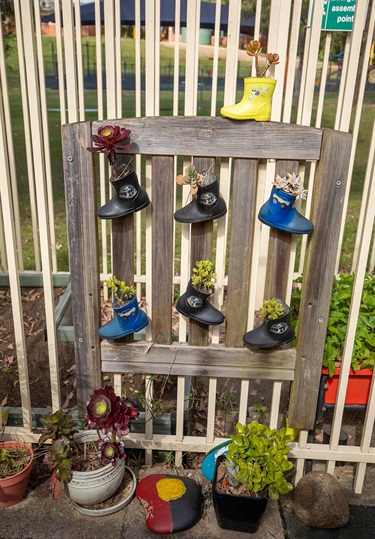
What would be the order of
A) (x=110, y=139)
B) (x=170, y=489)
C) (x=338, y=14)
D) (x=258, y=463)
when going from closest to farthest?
(x=110, y=139) → (x=258, y=463) → (x=170, y=489) → (x=338, y=14)

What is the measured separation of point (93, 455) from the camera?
2.46 metres

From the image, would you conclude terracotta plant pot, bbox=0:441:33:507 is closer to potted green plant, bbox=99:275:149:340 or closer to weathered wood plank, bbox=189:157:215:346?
potted green plant, bbox=99:275:149:340

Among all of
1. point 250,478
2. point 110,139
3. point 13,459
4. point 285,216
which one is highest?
point 110,139

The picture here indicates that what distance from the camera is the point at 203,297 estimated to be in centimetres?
235

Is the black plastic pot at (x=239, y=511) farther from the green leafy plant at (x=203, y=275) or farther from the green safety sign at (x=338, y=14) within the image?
Answer: the green safety sign at (x=338, y=14)

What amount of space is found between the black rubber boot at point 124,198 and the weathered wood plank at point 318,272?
772 millimetres

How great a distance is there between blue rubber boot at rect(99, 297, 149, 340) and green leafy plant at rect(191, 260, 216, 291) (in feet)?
0.99

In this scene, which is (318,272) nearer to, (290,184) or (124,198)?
(290,184)

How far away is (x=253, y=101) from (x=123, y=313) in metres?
1.09

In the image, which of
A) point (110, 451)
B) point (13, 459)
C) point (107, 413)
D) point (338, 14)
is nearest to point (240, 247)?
point (107, 413)

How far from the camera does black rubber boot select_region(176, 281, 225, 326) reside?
2348mm

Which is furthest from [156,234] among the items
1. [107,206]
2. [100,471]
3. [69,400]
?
[69,400]

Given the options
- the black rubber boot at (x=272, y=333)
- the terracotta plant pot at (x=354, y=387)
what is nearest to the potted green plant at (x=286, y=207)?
the black rubber boot at (x=272, y=333)

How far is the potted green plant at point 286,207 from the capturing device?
2137mm
